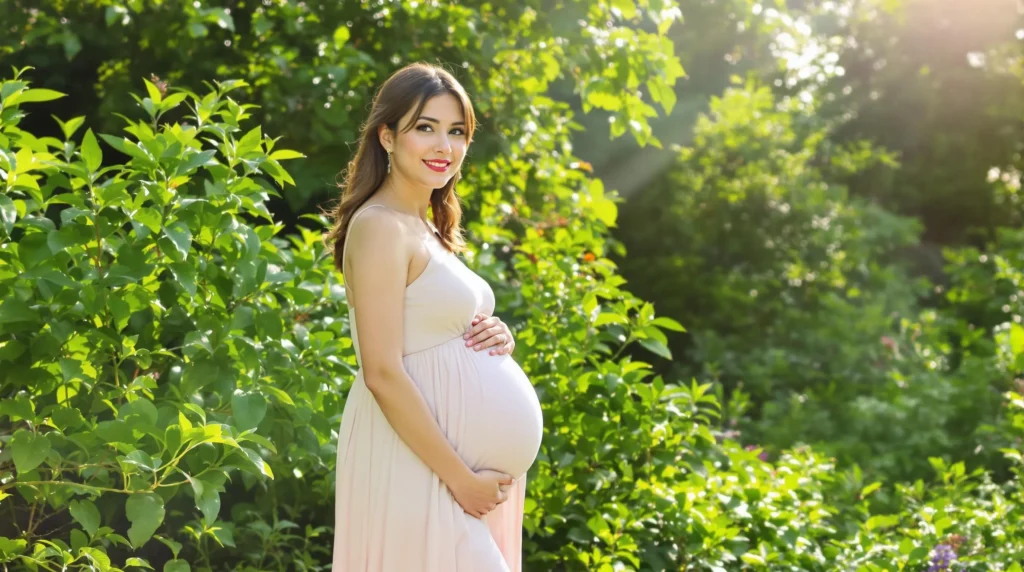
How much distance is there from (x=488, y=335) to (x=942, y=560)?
2466 millimetres

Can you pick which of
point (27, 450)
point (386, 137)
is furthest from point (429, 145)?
point (27, 450)

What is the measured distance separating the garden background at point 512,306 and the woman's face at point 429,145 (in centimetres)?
60

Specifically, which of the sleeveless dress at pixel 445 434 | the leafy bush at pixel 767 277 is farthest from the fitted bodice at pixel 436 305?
the leafy bush at pixel 767 277

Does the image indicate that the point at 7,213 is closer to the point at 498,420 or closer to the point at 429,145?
the point at 429,145

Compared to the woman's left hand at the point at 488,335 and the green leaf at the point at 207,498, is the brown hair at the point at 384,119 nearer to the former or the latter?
the woman's left hand at the point at 488,335

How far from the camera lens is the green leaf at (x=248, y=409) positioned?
2619 millimetres

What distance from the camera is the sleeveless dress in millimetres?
2408

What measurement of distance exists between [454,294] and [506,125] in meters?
2.95

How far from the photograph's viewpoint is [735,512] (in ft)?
13.4

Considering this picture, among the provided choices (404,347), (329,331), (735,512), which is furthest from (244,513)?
(735,512)

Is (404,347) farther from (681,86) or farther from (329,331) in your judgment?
(681,86)

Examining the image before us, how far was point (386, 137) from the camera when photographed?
103 inches

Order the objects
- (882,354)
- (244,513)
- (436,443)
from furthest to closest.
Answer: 1. (882,354)
2. (244,513)
3. (436,443)

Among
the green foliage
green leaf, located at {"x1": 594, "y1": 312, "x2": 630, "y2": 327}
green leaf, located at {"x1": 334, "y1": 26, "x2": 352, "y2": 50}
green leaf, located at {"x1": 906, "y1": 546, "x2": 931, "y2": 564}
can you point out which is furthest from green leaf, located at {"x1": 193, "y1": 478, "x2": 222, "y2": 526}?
green leaf, located at {"x1": 334, "y1": 26, "x2": 352, "y2": 50}
